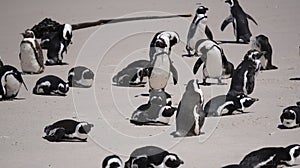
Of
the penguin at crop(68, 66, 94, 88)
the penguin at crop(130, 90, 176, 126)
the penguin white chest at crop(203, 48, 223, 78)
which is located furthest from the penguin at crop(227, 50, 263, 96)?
the penguin at crop(68, 66, 94, 88)

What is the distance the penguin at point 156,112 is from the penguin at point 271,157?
70.8 inches

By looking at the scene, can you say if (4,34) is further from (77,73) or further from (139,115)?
(139,115)

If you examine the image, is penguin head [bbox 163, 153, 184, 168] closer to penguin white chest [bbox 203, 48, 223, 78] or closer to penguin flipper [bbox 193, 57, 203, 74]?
penguin white chest [bbox 203, 48, 223, 78]

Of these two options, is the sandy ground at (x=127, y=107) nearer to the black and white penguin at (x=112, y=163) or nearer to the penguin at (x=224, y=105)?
the penguin at (x=224, y=105)

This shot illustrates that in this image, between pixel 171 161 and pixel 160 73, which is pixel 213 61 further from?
pixel 171 161

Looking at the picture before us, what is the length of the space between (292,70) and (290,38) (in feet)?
10.0

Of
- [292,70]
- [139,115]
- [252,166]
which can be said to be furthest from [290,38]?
[252,166]

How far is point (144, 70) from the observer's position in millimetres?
9961

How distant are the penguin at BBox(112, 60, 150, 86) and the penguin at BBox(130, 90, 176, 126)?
76.9 inches

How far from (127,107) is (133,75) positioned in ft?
3.93

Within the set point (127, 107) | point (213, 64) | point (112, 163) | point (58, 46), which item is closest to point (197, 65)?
point (213, 64)

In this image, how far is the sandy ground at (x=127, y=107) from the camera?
699 centimetres

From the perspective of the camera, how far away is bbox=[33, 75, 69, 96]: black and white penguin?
9.48 metres

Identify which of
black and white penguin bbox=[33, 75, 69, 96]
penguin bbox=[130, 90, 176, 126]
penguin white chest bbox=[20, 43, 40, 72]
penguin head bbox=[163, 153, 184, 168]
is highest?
penguin white chest bbox=[20, 43, 40, 72]
